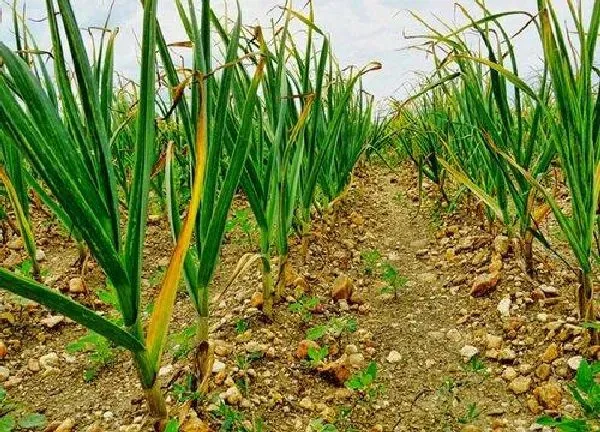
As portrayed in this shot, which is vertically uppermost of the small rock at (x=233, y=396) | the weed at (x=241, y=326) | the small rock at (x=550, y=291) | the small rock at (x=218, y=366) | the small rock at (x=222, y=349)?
the small rock at (x=550, y=291)

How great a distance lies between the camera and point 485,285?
6.07 feet

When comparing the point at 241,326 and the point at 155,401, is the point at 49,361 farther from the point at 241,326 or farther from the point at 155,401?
the point at 155,401

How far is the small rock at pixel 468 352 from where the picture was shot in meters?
1.55

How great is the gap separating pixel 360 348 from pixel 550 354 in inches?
19.2

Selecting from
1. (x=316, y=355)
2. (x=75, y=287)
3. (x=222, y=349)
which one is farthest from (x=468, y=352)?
(x=75, y=287)

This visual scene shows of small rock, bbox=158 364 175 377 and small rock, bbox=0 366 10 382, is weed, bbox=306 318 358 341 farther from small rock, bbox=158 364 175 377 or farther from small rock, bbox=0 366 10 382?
small rock, bbox=0 366 10 382

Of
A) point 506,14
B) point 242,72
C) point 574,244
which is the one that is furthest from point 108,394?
point 506,14

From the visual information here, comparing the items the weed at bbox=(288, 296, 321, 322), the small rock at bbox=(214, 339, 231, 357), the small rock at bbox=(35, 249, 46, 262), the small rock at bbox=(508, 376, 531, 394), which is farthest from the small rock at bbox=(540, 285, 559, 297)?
the small rock at bbox=(35, 249, 46, 262)

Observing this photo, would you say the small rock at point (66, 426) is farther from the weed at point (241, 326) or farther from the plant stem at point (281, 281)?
the plant stem at point (281, 281)

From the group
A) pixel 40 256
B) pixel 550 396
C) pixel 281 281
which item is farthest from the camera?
pixel 40 256

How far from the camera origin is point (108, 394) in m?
1.34

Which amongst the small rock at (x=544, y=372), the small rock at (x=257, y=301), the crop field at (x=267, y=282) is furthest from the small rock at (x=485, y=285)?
the small rock at (x=257, y=301)

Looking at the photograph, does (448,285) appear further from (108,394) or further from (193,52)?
(193,52)

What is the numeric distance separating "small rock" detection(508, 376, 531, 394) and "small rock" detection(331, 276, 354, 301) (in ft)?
2.10
